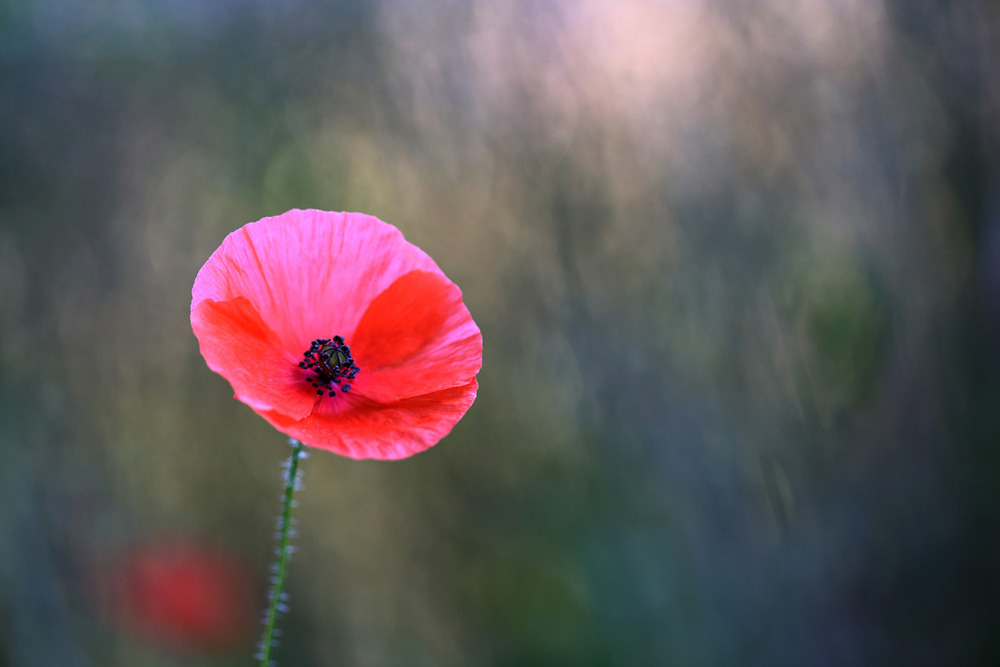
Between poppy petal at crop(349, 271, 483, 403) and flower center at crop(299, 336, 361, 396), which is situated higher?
poppy petal at crop(349, 271, 483, 403)

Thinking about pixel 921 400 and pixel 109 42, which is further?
pixel 921 400

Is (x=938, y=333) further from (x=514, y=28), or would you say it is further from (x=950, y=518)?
(x=514, y=28)

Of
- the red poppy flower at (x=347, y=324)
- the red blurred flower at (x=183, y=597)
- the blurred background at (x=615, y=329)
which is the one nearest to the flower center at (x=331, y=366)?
the red poppy flower at (x=347, y=324)

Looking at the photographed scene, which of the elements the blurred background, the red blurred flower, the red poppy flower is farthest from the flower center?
the red blurred flower

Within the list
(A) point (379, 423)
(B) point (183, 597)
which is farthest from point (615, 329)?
(A) point (379, 423)

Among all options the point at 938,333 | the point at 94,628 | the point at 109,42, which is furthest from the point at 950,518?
the point at 109,42

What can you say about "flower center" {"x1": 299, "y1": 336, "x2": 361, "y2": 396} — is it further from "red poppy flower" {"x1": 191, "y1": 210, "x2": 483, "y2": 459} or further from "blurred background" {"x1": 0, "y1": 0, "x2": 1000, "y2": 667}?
"blurred background" {"x1": 0, "y1": 0, "x2": 1000, "y2": 667}

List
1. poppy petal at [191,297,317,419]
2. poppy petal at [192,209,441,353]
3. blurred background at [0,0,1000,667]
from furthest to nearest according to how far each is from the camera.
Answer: blurred background at [0,0,1000,667]
poppy petal at [192,209,441,353]
poppy petal at [191,297,317,419]

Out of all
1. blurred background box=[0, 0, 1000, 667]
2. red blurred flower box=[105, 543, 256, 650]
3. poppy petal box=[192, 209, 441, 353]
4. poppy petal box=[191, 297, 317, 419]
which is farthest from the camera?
blurred background box=[0, 0, 1000, 667]
